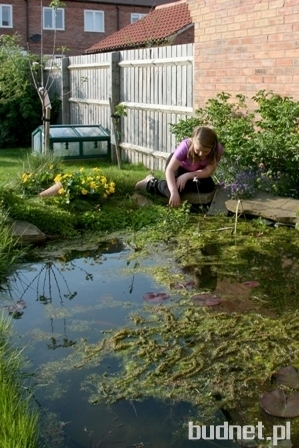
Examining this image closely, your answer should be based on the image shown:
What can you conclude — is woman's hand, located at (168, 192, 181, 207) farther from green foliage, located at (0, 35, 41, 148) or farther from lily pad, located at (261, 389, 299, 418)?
green foliage, located at (0, 35, 41, 148)

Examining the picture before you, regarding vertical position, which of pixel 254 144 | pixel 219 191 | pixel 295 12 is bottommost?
pixel 219 191

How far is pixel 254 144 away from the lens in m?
7.48

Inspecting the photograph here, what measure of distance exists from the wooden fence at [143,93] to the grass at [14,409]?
23.0 feet

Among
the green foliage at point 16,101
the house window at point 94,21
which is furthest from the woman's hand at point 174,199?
the house window at point 94,21

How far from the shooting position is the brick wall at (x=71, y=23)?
33.3 meters

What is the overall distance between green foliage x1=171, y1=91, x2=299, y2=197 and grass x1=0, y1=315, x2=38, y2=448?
14.7 feet

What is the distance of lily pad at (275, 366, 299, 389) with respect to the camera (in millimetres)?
3393

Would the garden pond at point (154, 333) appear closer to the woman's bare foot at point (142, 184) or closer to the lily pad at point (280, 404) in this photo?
the lily pad at point (280, 404)

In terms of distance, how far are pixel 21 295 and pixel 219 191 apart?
347 cm

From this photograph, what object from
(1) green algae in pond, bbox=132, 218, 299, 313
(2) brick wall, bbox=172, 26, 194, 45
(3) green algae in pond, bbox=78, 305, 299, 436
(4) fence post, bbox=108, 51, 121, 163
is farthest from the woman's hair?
(2) brick wall, bbox=172, 26, 194, 45

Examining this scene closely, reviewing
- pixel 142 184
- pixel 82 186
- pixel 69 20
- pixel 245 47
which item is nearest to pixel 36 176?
pixel 82 186

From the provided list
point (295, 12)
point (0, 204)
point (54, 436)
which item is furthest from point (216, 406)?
point (295, 12)

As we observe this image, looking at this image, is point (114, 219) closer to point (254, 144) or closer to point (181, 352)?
point (254, 144)

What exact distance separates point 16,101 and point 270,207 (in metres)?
10.6
